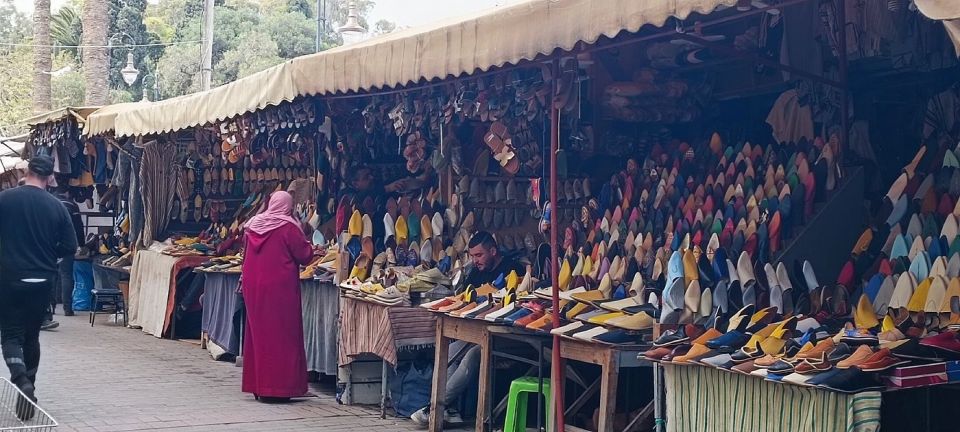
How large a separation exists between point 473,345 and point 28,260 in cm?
278

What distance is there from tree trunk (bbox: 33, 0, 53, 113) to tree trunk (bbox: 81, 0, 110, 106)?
71 cm

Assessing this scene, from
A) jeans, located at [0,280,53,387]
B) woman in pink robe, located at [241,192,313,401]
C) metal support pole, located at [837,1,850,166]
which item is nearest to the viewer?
metal support pole, located at [837,1,850,166]

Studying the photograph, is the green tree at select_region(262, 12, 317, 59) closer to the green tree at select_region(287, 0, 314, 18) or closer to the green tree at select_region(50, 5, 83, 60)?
the green tree at select_region(287, 0, 314, 18)

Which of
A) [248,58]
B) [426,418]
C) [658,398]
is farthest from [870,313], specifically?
[248,58]

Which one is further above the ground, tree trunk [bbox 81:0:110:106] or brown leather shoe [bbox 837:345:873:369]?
tree trunk [bbox 81:0:110:106]

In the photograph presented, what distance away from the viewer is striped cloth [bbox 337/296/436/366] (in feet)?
23.0

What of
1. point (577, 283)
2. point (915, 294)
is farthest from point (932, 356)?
point (577, 283)

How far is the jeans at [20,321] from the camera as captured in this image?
660 cm

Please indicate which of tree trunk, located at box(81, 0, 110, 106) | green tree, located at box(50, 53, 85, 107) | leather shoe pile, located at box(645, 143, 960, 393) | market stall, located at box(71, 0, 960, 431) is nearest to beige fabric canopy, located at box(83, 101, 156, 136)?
market stall, located at box(71, 0, 960, 431)

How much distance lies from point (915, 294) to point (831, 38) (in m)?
1.92

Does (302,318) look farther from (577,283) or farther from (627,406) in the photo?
(627,406)

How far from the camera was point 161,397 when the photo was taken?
26.2ft

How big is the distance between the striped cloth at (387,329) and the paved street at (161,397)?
0.46 meters

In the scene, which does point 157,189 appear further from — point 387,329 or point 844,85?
point 844,85
